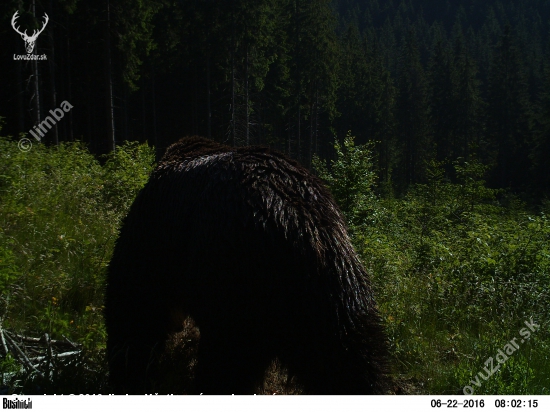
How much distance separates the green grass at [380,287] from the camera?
3598 millimetres

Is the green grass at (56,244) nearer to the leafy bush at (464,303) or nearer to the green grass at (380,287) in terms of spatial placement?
the green grass at (380,287)

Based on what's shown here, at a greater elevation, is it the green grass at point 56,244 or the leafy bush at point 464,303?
the green grass at point 56,244

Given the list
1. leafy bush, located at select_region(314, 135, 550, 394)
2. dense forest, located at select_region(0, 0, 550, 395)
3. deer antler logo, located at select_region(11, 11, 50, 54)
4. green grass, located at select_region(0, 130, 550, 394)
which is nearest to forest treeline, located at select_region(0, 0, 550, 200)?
dense forest, located at select_region(0, 0, 550, 395)

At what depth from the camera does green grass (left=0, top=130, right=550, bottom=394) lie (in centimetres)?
360

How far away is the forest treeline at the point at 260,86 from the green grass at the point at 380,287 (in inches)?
318

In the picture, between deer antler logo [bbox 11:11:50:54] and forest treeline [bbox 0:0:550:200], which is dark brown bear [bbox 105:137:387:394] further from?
deer antler logo [bbox 11:11:50:54]

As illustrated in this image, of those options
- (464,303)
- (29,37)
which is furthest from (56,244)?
(29,37)

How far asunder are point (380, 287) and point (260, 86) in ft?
90.8

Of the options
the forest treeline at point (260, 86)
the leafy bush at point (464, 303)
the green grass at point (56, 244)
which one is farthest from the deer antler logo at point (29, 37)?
the leafy bush at point (464, 303)

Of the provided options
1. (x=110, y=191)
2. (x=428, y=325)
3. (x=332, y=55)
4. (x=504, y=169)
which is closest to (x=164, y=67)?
(x=332, y=55)

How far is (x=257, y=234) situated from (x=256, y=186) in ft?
1.05

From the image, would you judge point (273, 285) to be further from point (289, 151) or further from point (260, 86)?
point (289, 151)

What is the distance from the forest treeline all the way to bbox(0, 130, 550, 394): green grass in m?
8.08

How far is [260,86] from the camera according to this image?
31234mm
